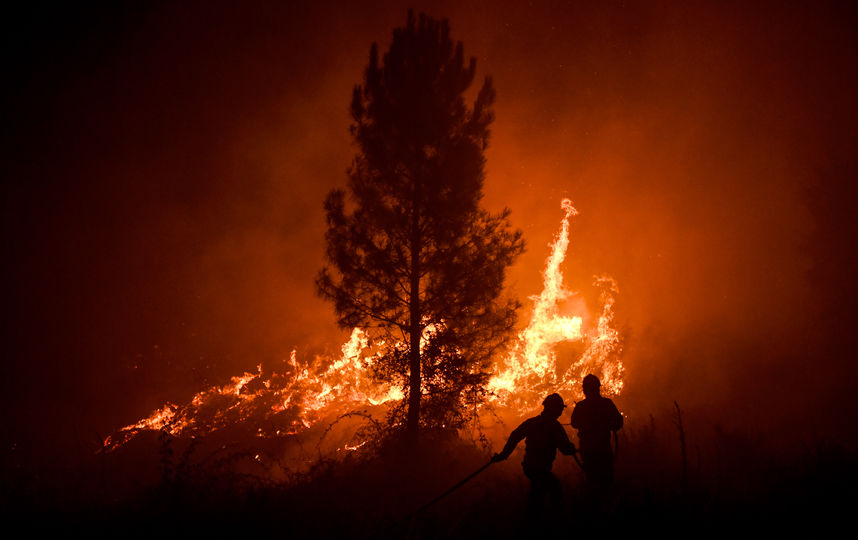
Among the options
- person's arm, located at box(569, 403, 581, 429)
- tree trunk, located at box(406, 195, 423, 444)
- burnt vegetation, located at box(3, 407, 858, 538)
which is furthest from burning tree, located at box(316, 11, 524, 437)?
person's arm, located at box(569, 403, 581, 429)

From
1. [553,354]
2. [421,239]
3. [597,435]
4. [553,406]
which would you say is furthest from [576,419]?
[553,354]

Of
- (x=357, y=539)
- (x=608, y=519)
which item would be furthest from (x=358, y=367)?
(x=608, y=519)

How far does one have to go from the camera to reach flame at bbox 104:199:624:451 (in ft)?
50.4

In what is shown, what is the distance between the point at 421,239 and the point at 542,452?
18.1ft

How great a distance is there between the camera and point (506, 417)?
14039 mm

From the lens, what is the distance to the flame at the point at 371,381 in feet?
50.4

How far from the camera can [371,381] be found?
52.0ft

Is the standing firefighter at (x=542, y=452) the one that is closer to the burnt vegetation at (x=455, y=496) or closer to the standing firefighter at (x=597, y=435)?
the burnt vegetation at (x=455, y=496)

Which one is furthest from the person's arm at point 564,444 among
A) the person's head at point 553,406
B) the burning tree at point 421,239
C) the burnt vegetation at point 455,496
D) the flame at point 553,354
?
the flame at point 553,354

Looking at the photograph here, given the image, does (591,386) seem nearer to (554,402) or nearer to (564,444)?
(554,402)

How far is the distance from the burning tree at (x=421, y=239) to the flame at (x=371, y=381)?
5.38m

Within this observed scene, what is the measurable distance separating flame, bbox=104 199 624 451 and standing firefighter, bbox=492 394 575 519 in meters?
8.85

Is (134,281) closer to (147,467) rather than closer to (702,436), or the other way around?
(147,467)

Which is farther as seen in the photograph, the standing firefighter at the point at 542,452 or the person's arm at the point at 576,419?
the person's arm at the point at 576,419
